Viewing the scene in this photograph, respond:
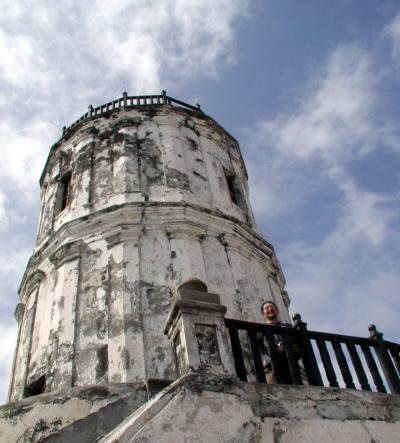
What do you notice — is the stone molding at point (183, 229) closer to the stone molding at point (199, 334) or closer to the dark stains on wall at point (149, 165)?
the dark stains on wall at point (149, 165)

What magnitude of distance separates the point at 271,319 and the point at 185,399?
2.50 meters

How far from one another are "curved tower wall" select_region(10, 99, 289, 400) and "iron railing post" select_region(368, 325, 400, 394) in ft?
9.64

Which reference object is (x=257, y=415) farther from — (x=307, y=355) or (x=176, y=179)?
(x=176, y=179)

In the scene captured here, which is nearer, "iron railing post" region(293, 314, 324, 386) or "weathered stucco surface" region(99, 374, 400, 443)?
"weathered stucco surface" region(99, 374, 400, 443)

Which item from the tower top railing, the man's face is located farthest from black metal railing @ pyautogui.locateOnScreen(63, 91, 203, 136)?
the man's face

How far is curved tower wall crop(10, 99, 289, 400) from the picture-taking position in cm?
923

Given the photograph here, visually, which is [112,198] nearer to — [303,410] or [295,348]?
[295,348]

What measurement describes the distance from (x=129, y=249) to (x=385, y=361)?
6.11 meters

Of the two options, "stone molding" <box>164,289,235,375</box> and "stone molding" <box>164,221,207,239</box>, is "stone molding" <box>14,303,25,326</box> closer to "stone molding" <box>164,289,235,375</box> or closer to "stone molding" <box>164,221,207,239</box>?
"stone molding" <box>164,221,207,239</box>

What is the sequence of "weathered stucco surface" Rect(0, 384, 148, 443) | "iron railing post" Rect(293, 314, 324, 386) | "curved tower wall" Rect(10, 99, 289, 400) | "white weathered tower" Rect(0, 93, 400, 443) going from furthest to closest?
"curved tower wall" Rect(10, 99, 289, 400) → "weathered stucco surface" Rect(0, 384, 148, 443) → "iron railing post" Rect(293, 314, 324, 386) → "white weathered tower" Rect(0, 93, 400, 443)

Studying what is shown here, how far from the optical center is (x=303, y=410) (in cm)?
495

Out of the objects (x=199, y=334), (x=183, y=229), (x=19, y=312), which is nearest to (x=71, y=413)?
(x=199, y=334)

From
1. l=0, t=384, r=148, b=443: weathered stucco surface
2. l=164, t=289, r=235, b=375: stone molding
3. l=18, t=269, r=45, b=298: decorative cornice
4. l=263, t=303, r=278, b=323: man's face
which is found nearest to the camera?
l=164, t=289, r=235, b=375: stone molding

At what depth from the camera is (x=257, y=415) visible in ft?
15.3
